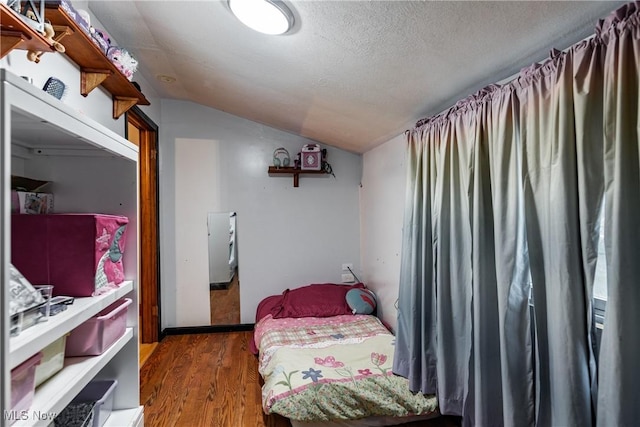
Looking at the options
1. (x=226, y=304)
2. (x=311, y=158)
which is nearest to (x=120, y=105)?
(x=311, y=158)

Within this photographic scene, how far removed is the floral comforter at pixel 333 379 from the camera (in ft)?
5.36

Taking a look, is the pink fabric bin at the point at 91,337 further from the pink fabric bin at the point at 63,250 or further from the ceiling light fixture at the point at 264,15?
the ceiling light fixture at the point at 264,15

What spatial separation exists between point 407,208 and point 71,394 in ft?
6.04

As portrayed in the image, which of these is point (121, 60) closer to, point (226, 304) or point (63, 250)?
point (63, 250)

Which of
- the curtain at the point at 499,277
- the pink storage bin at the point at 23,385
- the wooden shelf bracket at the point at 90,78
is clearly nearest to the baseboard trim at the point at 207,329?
the curtain at the point at 499,277

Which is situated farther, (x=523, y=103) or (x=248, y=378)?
(x=248, y=378)

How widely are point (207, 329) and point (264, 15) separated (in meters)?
3.02

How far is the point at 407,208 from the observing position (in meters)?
1.98

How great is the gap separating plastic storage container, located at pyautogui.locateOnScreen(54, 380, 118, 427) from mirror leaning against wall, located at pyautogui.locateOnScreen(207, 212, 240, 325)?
6.73 ft

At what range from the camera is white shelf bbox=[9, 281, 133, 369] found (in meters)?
0.57

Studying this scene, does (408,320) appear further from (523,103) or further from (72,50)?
(72,50)

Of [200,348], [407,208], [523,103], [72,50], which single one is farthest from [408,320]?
[72,50]

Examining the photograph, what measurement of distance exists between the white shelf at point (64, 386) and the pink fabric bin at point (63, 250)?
8.4 inches

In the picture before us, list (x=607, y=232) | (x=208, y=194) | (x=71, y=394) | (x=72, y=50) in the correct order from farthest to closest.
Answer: (x=208, y=194) < (x=72, y=50) < (x=607, y=232) < (x=71, y=394)
